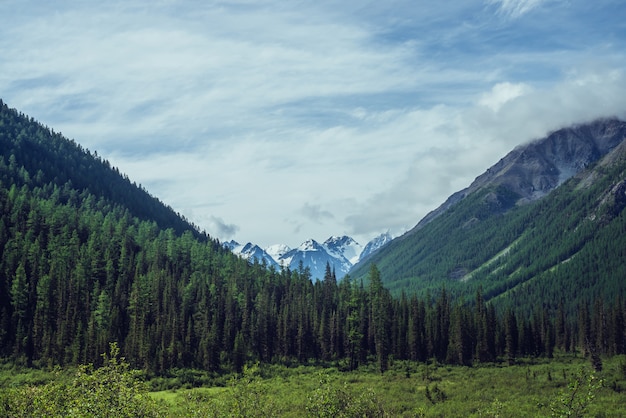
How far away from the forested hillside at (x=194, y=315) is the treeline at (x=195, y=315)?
1.27ft

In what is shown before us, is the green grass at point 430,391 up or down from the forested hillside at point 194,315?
down

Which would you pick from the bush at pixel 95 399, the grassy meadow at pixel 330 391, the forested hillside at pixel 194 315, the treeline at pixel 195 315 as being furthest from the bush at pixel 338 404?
the treeline at pixel 195 315

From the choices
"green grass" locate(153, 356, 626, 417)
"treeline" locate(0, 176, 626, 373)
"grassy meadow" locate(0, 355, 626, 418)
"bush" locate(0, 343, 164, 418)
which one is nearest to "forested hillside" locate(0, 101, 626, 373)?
"treeline" locate(0, 176, 626, 373)

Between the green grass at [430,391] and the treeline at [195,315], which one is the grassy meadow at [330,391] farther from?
the treeline at [195,315]

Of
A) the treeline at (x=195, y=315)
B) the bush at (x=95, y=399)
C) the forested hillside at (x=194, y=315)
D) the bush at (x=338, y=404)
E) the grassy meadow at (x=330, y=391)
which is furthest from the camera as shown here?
the treeline at (x=195, y=315)

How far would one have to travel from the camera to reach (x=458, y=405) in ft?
281

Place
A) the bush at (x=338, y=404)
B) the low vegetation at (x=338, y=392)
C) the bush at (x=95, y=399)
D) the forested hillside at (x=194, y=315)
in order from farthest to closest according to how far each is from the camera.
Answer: the forested hillside at (x=194, y=315) → the bush at (x=338, y=404) → the low vegetation at (x=338, y=392) → the bush at (x=95, y=399)

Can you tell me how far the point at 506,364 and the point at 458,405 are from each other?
6614 cm

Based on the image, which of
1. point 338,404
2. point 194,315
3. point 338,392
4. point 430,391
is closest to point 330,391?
point 338,392

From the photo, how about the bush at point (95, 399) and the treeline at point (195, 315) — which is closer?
the bush at point (95, 399)

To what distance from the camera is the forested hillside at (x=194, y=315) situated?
128 metres

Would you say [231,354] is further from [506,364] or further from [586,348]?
[586,348]

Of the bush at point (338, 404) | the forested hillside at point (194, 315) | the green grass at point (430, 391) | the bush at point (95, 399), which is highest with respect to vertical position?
the forested hillside at point (194, 315)

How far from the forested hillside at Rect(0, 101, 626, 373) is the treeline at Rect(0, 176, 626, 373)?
1.27 feet
